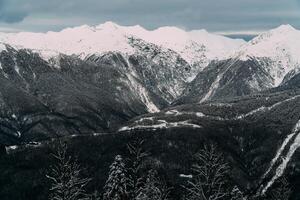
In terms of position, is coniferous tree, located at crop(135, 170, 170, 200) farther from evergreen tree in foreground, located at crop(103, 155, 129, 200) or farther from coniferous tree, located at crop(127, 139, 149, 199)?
evergreen tree in foreground, located at crop(103, 155, 129, 200)

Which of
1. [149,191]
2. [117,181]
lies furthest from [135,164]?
[149,191]

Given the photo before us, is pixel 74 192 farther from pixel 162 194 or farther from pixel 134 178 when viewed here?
pixel 162 194

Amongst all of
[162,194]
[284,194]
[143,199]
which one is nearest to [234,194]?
[284,194]

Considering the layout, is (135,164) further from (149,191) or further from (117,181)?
(149,191)

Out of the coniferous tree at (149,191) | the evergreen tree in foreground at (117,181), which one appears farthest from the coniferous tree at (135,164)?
the evergreen tree in foreground at (117,181)

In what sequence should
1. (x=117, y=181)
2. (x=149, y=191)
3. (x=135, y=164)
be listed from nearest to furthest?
(x=117, y=181) < (x=135, y=164) < (x=149, y=191)

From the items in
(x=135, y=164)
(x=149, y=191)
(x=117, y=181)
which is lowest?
(x=149, y=191)

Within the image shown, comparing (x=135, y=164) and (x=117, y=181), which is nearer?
(x=117, y=181)

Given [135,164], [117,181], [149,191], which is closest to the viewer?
[117,181]

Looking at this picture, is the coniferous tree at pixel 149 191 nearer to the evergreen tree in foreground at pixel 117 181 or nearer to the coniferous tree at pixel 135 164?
the coniferous tree at pixel 135 164
